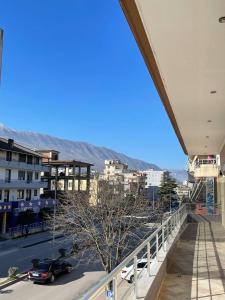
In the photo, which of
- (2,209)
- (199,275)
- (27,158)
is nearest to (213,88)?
(199,275)

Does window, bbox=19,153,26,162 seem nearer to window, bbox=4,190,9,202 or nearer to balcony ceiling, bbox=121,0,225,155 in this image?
window, bbox=4,190,9,202

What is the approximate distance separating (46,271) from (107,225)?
681 cm

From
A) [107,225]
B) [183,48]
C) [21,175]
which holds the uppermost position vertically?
[21,175]

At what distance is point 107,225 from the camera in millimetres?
28328

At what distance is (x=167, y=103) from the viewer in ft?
29.1

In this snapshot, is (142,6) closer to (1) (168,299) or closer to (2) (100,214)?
(1) (168,299)

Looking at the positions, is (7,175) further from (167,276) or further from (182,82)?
(167,276)

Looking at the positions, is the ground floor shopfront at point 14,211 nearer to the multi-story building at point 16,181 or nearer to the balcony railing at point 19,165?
the multi-story building at point 16,181

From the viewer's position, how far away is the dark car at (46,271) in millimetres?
22547

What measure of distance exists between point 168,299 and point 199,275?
1.71m

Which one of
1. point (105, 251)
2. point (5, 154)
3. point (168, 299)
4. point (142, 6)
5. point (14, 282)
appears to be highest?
point (5, 154)

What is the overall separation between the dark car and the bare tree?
2.54 metres

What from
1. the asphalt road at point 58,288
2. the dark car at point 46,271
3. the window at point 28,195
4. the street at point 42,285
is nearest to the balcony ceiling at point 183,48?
the asphalt road at point 58,288

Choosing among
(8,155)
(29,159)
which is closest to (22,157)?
(29,159)
